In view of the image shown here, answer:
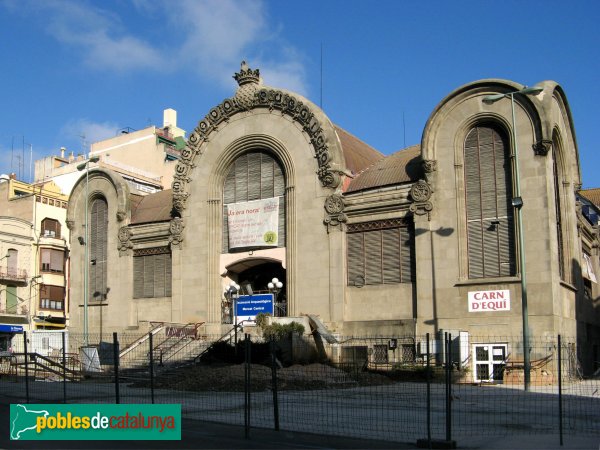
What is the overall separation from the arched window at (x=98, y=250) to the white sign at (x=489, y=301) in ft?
85.8

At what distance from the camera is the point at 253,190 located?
147 feet

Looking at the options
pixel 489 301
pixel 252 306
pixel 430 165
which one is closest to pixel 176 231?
pixel 252 306

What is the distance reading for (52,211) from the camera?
221 feet

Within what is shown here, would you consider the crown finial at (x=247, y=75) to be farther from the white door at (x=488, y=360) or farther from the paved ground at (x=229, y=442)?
the paved ground at (x=229, y=442)

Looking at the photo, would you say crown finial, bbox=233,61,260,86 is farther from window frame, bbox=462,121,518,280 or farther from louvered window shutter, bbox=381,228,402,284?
window frame, bbox=462,121,518,280

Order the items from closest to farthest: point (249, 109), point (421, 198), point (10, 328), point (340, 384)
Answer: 1. point (340, 384)
2. point (421, 198)
3. point (249, 109)
4. point (10, 328)

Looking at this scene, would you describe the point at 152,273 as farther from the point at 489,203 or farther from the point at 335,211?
the point at 489,203

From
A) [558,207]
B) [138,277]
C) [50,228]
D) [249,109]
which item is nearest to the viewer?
[558,207]

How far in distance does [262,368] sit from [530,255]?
542 inches

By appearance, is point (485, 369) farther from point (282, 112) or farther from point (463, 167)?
point (282, 112)

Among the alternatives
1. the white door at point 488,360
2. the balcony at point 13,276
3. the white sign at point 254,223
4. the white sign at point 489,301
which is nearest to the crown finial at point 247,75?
the white sign at point 254,223

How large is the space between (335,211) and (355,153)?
22.6 ft

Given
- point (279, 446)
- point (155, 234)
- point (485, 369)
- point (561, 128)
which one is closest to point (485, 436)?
point (279, 446)

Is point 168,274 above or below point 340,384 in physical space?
above
